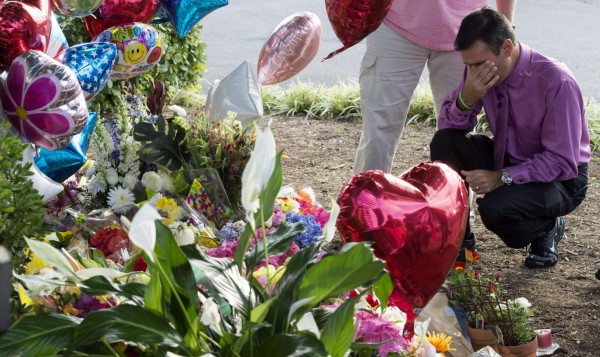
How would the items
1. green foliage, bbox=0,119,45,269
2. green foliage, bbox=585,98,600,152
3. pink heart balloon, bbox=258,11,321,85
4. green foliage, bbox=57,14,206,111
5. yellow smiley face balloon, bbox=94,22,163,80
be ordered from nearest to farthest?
green foliage, bbox=0,119,45,269 < yellow smiley face balloon, bbox=94,22,163,80 < pink heart balloon, bbox=258,11,321,85 < green foliage, bbox=57,14,206,111 < green foliage, bbox=585,98,600,152

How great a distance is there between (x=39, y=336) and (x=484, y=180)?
2.26m

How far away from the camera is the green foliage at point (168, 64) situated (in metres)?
5.01

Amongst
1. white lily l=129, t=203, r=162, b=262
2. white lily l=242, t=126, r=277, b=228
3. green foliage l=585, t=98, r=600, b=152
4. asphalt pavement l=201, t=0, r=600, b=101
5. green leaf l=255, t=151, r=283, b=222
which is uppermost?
white lily l=242, t=126, r=277, b=228

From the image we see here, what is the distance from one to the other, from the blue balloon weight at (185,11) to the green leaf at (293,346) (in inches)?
63.6

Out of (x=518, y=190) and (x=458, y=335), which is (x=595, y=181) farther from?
(x=458, y=335)

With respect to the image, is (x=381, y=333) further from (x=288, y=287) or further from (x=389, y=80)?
(x=389, y=80)

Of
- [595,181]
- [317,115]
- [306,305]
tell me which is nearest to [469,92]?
[595,181]

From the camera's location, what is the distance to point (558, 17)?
9273 mm

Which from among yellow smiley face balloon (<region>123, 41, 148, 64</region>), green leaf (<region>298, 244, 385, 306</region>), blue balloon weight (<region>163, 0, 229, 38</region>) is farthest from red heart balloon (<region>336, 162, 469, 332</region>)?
blue balloon weight (<region>163, 0, 229, 38</region>)

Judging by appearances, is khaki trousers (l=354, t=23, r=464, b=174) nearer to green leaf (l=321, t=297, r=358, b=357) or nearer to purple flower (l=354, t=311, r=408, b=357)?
purple flower (l=354, t=311, r=408, b=357)

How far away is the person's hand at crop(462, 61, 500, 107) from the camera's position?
10.7ft

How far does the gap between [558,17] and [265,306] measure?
8542mm

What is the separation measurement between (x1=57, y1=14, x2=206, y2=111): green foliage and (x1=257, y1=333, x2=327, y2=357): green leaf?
12.0 ft

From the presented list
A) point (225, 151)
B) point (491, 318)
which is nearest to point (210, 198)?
point (225, 151)
